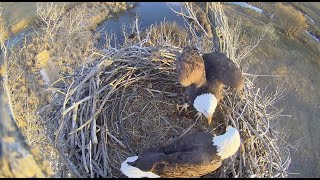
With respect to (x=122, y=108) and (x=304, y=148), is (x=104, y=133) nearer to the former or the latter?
(x=122, y=108)

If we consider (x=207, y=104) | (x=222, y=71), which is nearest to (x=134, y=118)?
(x=207, y=104)

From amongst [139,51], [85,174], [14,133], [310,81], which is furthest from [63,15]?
[14,133]

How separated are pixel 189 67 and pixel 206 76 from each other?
1.04ft

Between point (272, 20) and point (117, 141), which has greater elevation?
point (117, 141)

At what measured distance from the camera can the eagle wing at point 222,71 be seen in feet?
9.00

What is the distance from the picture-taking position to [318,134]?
8.74 meters

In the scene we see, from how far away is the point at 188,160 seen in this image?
91.5 inches

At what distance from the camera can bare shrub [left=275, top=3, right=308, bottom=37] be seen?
35.5 ft

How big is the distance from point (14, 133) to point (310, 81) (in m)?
9.89

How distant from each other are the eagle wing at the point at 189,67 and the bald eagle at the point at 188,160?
0.53 metres

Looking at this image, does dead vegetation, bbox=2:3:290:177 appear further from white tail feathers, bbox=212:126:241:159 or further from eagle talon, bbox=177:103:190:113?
white tail feathers, bbox=212:126:241:159

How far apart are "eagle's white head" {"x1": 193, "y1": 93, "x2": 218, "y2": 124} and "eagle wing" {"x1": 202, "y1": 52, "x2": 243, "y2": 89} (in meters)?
0.14

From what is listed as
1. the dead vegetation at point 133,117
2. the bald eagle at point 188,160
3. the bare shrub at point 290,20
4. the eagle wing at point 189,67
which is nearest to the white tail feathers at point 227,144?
the bald eagle at point 188,160

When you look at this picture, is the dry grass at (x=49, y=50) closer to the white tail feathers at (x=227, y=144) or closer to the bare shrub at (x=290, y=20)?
the bare shrub at (x=290, y=20)
